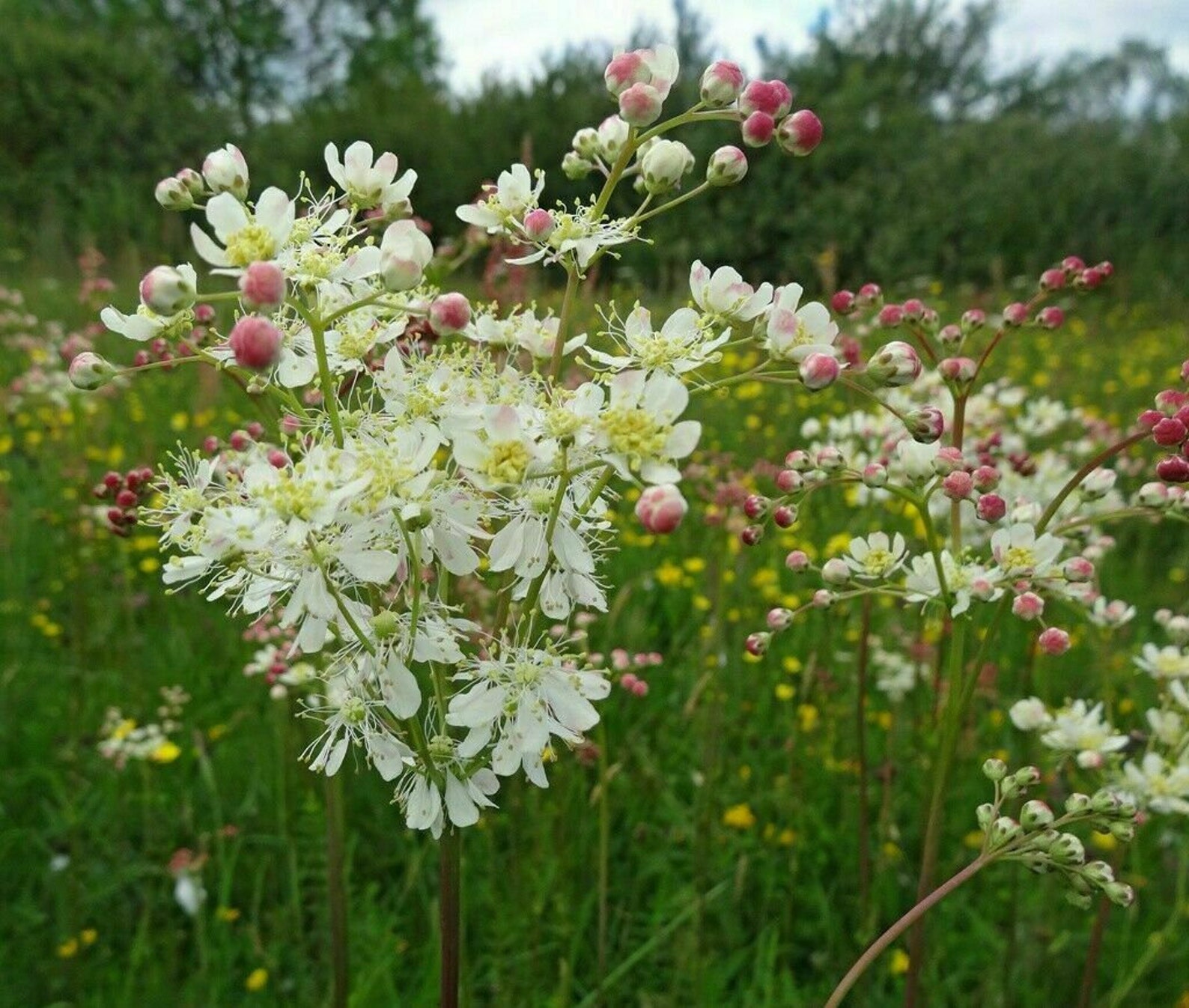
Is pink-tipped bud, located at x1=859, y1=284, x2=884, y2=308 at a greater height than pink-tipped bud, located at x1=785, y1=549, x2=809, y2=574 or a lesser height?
greater

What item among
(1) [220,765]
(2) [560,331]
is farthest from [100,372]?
(1) [220,765]

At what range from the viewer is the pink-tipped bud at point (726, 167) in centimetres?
111

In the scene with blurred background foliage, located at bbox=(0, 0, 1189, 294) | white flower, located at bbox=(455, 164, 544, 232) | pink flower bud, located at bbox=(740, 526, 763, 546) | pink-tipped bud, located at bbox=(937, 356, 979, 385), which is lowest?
pink flower bud, located at bbox=(740, 526, 763, 546)

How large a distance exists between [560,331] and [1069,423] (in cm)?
499

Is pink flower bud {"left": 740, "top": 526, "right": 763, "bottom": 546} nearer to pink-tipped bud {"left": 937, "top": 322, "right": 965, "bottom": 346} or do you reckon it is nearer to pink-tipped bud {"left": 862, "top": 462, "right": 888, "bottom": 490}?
pink-tipped bud {"left": 862, "top": 462, "right": 888, "bottom": 490}

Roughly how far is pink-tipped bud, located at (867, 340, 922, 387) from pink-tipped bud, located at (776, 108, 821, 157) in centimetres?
24

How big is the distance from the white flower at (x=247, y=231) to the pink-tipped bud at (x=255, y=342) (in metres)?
0.14

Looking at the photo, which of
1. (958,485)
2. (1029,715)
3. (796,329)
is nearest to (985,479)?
(958,485)

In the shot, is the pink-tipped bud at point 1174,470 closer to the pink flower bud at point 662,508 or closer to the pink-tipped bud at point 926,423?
the pink-tipped bud at point 926,423

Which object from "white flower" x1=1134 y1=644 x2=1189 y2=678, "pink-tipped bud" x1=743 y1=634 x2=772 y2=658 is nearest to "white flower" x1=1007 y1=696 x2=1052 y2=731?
"white flower" x1=1134 y1=644 x2=1189 y2=678

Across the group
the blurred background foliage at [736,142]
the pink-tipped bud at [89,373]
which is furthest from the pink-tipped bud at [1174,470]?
the blurred background foliage at [736,142]

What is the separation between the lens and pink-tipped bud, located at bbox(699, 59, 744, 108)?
1082mm

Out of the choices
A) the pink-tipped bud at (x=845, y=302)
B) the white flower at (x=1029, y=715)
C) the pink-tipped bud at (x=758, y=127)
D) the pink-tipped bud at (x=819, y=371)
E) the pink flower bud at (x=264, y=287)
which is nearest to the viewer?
the pink flower bud at (x=264, y=287)

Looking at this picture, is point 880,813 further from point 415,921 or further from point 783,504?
point 783,504
